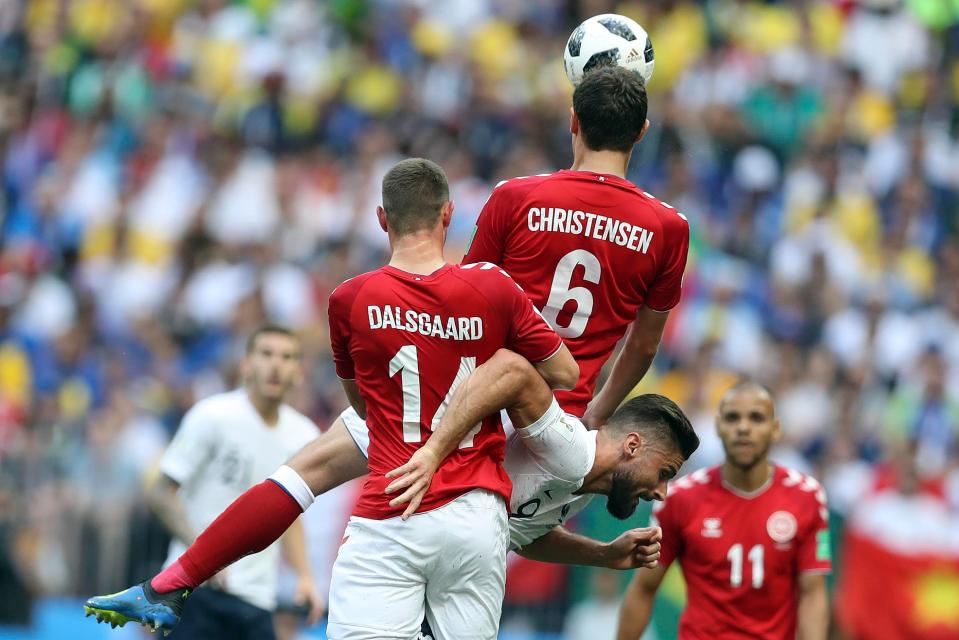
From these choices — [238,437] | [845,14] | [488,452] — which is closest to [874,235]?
[845,14]

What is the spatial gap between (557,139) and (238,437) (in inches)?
278

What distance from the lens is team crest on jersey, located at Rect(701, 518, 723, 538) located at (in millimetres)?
8030

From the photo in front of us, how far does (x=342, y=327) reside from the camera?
6.03m

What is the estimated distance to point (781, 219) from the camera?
571 inches

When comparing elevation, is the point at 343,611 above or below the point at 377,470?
below

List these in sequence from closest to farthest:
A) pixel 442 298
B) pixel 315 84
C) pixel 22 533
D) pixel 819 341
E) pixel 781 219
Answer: pixel 442 298 → pixel 22 533 → pixel 819 341 → pixel 781 219 → pixel 315 84

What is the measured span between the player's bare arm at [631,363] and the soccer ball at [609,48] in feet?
3.50

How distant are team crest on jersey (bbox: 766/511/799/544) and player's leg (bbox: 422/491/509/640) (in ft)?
7.48

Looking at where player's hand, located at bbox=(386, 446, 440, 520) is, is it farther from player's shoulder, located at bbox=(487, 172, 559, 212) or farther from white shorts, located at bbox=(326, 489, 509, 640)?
player's shoulder, located at bbox=(487, 172, 559, 212)

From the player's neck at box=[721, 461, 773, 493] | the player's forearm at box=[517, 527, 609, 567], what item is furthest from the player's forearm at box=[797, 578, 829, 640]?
the player's forearm at box=[517, 527, 609, 567]

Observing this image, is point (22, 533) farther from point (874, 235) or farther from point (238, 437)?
point (874, 235)

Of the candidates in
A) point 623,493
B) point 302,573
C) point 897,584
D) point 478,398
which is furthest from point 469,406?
point 897,584

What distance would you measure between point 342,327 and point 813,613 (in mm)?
3196

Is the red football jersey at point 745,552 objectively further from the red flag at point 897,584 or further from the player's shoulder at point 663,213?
the red flag at point 897,584
